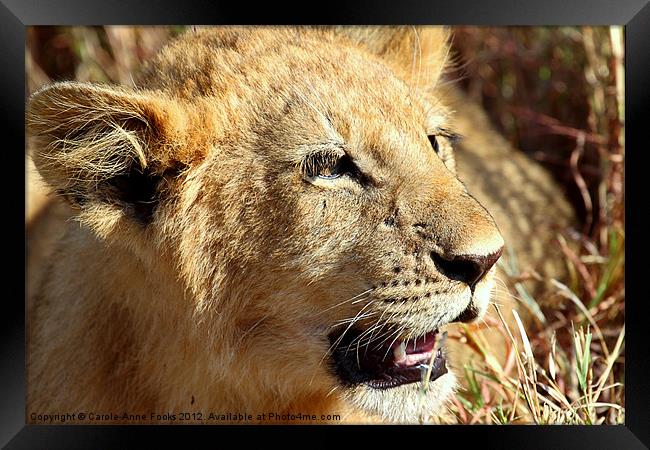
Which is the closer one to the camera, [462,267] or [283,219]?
[462,267]

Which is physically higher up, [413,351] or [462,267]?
[462,267]

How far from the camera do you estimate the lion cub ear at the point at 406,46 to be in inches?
109

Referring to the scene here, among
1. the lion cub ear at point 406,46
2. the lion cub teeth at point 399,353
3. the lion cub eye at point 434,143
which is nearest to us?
the lion cub teeth at point 399,353

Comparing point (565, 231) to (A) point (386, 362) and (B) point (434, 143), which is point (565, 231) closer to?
(B) point (434, 143)

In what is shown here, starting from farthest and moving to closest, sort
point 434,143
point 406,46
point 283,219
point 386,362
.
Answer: point 406,46, point 434,143, point 386,362, point 283,219

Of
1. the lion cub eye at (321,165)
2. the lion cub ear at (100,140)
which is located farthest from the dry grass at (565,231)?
the lion cub ear at (100,140)

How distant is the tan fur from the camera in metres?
2.13

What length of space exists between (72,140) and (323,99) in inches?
24.3

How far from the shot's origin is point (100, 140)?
2143 mm
